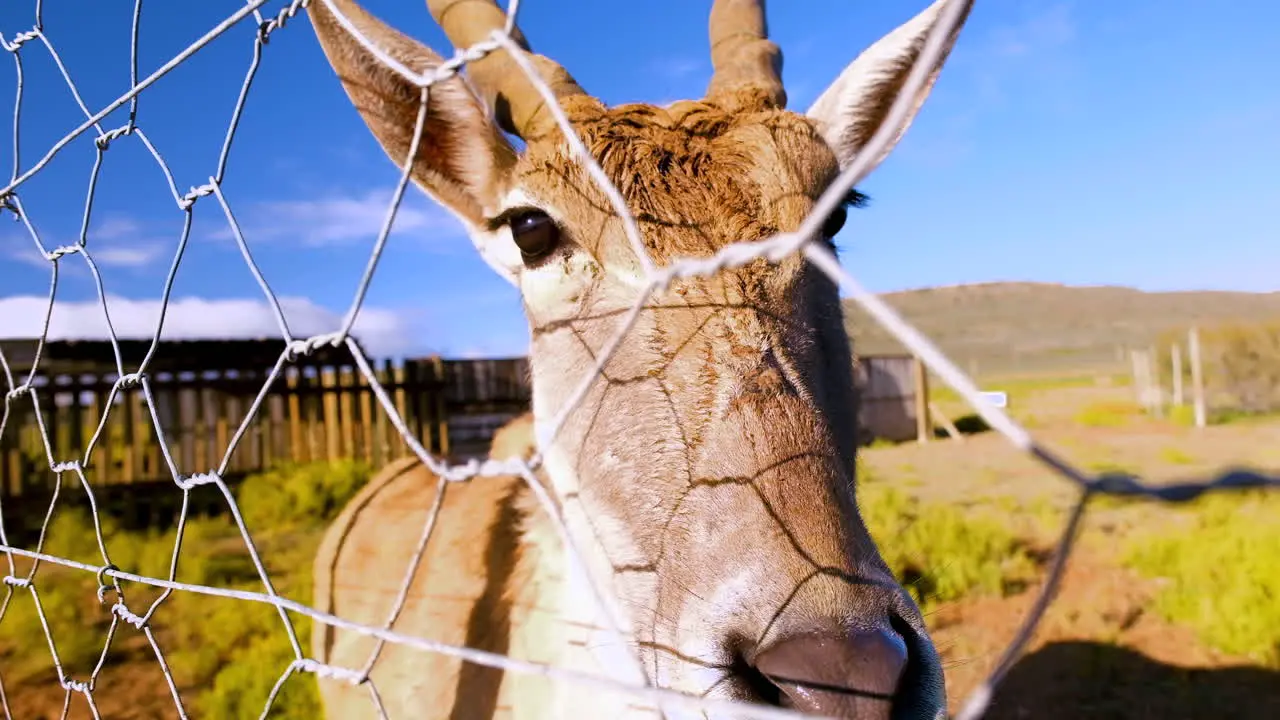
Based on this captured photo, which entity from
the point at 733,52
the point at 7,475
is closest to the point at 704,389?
the point at 733,52

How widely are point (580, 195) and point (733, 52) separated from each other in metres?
1.11

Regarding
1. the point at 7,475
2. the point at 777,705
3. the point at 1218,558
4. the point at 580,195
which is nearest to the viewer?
the point at 777,705

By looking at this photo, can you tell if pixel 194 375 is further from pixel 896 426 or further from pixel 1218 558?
pixel 896 426

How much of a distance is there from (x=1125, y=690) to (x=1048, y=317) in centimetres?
8095

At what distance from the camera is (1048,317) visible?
76625 mm

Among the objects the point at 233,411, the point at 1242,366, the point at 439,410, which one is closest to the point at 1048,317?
the point at 1242,366

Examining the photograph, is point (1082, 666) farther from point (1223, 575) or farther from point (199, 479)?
point (199, 479)

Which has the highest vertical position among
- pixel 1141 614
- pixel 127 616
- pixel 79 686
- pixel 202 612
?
pixel 127 616

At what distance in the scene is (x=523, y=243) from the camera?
2053mm

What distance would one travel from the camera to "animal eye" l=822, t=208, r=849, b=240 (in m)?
2.37

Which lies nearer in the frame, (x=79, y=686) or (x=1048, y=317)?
(x=79, y=686)

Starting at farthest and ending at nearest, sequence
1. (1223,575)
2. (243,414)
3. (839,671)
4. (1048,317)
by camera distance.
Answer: (1048,317) < (243,414) < (1223,575) < (839,671)

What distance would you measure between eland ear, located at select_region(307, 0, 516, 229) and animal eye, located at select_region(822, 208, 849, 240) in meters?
0.96

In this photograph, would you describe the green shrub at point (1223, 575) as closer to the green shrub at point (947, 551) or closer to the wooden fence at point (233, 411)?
the green shrub at point (947, 551)
